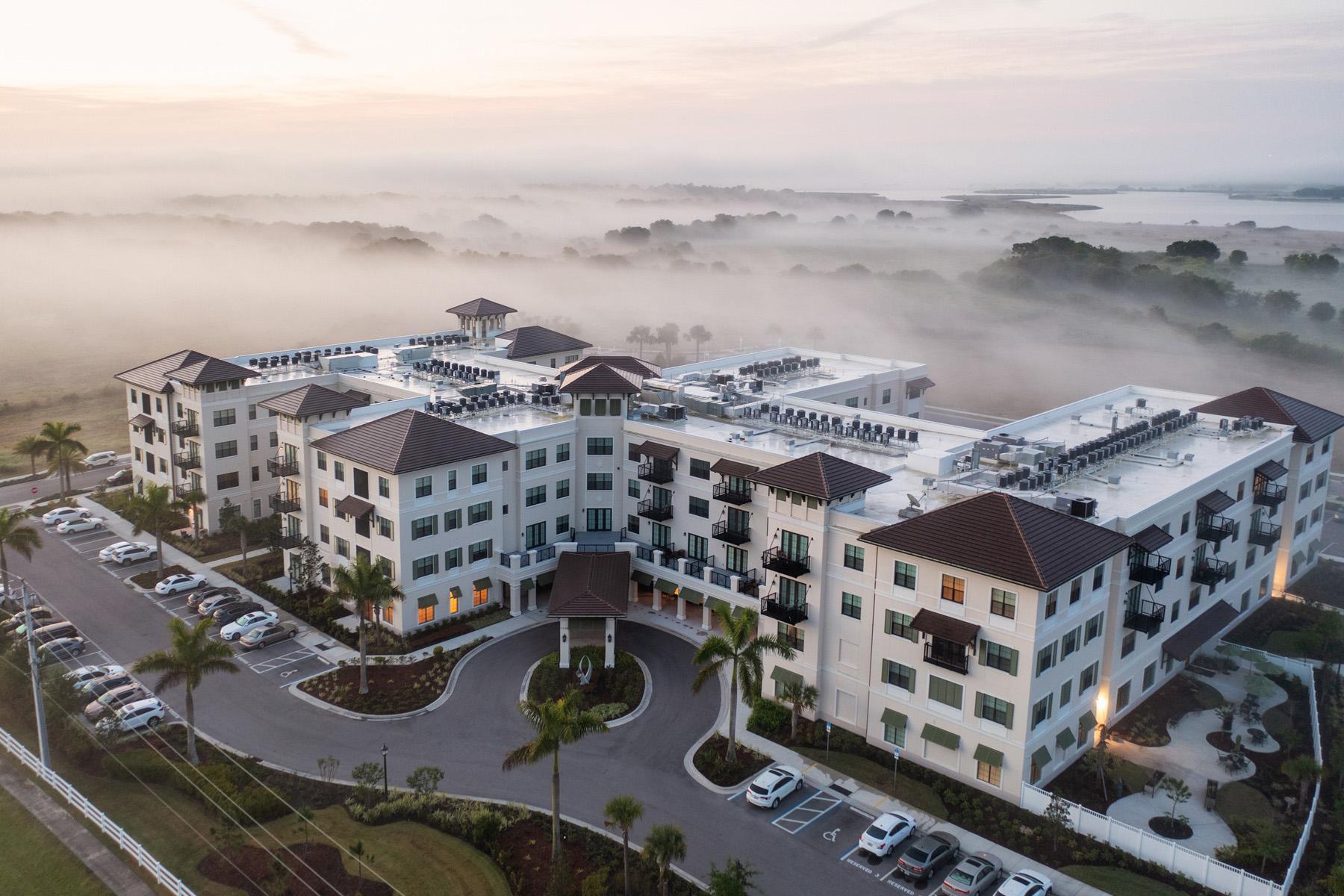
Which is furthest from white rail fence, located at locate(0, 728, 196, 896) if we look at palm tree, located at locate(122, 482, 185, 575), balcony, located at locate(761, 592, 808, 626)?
balcony, located at locate(761, 592, 808, 626)

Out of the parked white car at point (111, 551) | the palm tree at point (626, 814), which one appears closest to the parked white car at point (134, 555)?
the parked white car at point (111, 551)

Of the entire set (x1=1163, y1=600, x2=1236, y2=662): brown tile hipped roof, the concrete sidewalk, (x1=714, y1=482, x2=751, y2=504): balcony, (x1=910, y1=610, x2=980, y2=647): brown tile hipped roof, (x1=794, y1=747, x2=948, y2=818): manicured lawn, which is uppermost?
(x1=714, y1=482, x2=751, y2=504): balcony

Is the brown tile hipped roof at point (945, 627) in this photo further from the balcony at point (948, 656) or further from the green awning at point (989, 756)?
the green awning at point (989, 756)

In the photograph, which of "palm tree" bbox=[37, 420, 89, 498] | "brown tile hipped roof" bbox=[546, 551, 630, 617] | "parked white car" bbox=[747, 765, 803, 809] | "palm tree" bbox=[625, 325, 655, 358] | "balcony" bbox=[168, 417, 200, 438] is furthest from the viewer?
"palm tree" bbox=[625, 325, 655, 358]

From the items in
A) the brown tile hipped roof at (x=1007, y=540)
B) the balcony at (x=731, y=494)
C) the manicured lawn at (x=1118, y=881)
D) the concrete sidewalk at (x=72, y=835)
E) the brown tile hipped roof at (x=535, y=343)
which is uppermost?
the brown tile hipped roof at (x=535, y=343)

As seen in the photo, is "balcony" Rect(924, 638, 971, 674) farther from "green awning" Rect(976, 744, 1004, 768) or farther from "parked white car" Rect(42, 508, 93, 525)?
"parked white car" Rect(42, 508, 93, 525)

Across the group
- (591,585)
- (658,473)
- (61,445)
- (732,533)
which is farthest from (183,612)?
(732,533)

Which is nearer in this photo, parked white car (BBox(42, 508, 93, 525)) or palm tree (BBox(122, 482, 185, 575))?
palm tree (BBox(122, 482, 185, 575))
